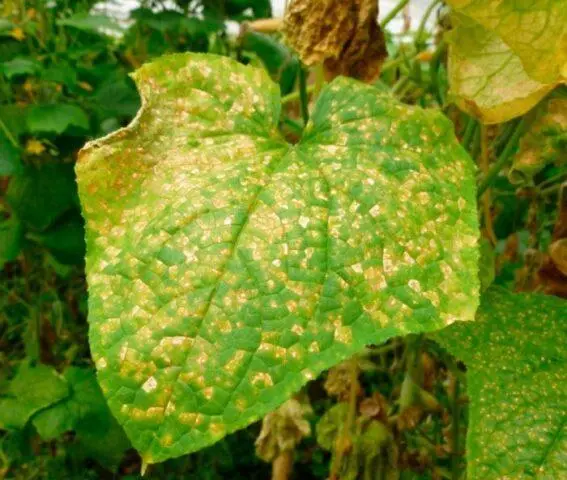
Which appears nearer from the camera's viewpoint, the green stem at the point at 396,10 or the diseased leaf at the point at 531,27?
the diseased leaf at the point at 531,27

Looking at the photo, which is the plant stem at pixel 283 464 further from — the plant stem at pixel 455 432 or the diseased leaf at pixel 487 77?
the diseased leaf at pixel 487 77

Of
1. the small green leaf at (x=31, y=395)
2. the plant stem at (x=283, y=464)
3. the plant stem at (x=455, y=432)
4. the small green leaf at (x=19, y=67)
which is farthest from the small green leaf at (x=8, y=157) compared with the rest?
the plant stem at (x=455, y=432)

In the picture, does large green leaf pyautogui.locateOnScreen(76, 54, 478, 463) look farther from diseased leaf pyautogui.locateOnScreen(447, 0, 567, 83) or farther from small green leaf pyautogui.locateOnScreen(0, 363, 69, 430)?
small green leaf pyautogui.locateOnScreen(0, 363, 69, 430)

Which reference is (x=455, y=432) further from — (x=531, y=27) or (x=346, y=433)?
(x=531, y=27)

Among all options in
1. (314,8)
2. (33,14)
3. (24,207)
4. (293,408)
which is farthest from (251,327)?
(33,14)

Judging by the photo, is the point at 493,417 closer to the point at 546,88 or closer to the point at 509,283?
the point at 546,88
